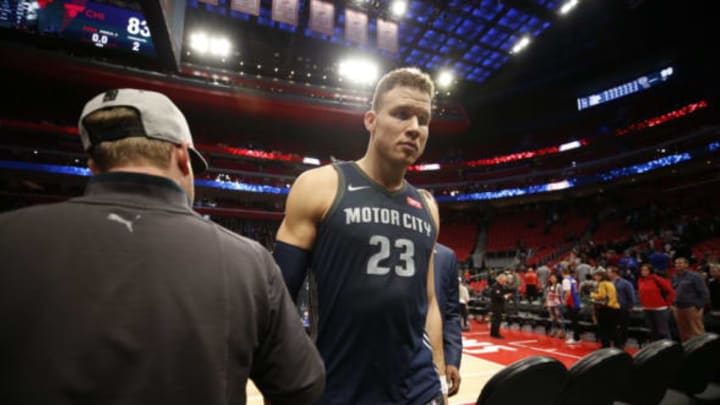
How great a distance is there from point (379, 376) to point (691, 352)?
11.0ft

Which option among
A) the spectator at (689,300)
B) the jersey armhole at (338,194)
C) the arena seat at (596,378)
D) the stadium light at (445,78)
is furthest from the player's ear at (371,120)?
the stadium light at (445,78)

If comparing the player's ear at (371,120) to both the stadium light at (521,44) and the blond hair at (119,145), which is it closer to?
the blond hair at (119,145)

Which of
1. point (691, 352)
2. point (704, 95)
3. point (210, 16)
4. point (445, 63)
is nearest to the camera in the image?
point (691, 352)

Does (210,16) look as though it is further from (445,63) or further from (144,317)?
(144,317)

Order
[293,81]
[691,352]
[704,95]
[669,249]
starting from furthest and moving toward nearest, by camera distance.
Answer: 1. [293,81]
2. [704,95]
3. [669,249]
4. [691,352]

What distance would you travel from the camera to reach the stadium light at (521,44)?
2055cm

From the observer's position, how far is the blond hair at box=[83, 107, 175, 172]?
993 millimetres

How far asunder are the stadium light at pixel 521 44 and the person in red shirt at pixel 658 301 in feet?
56.7

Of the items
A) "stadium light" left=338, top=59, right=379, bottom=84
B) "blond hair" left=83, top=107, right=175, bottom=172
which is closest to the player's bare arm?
"blond hair" left=83, top=107, right=175, bottom=172

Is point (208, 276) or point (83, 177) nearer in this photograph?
point (208, 276)

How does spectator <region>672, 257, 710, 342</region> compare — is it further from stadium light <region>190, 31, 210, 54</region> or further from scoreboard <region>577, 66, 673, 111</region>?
stadium light <region>190, 31, 210, 54</region>

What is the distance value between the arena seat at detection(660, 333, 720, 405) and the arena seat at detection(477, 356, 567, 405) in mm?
2022

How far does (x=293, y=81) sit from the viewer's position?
1001 inches

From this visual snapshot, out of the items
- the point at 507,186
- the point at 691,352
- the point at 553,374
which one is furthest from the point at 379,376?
the point at 507,186
